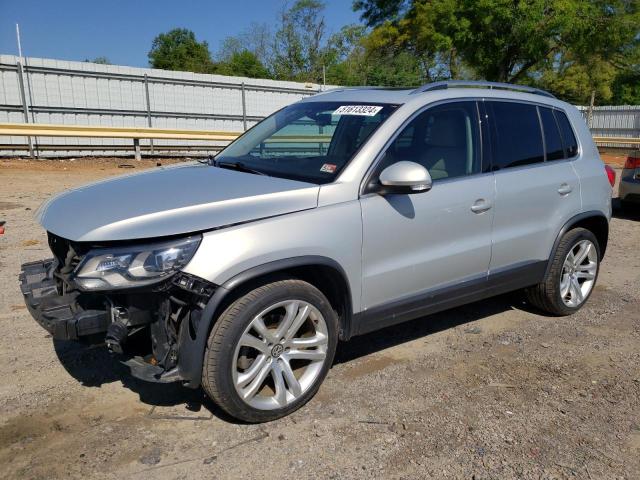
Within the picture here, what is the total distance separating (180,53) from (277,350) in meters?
75.1

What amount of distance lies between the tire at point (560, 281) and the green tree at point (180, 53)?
60.8 m

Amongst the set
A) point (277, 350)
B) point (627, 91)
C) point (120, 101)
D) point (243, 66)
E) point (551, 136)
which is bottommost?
point (277, 350)

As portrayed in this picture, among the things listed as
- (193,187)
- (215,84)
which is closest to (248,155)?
(193,187)

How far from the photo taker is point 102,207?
304cm

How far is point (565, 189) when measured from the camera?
448cm

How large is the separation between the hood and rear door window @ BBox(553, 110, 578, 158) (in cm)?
254

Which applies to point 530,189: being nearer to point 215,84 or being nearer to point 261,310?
point 261,310

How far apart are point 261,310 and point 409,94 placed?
1.83 m

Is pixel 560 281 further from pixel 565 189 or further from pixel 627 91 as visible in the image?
pixel 627 91

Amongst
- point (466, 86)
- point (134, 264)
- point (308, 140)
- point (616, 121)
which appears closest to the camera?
point (134, 264)

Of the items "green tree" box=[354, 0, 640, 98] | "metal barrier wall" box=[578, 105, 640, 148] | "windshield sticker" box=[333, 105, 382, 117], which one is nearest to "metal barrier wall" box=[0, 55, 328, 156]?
"green tree" box=[354, 0, 640, 98]

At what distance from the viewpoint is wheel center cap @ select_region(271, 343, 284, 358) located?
3.07 metres

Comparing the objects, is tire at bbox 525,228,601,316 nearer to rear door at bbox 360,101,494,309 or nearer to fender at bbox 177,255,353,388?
rear door at bbox 360,101,494,309

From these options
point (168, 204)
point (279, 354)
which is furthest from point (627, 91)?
point (168, 204)
